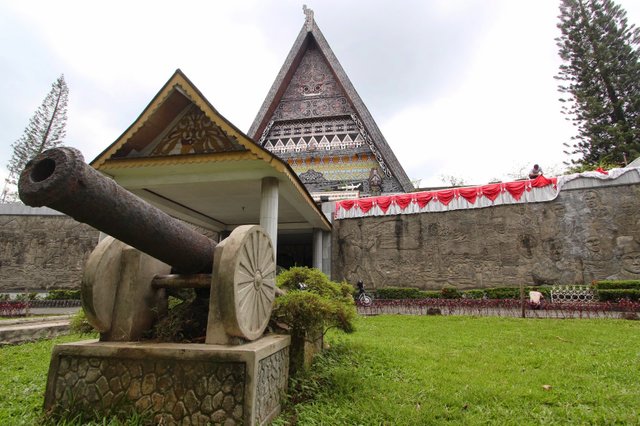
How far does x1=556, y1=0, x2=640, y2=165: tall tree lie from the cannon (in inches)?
869

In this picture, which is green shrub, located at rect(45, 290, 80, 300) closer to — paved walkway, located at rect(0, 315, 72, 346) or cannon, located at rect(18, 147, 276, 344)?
paved walkway, located at rect(0, 315, 72, 346)

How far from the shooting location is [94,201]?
178 cm

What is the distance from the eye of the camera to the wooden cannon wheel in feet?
8.05

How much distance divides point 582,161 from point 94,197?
2471cm

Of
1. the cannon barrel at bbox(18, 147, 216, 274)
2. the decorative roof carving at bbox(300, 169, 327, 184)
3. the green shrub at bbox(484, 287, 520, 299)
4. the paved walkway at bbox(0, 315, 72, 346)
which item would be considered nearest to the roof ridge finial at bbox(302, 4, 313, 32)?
the decorative roof carving at bbox(300, 169, 327, 184)

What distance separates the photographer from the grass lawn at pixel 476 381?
8.92 ft

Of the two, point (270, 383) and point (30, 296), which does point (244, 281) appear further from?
point (30, 296)

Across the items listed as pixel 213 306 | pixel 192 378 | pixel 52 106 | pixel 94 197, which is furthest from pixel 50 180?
pixel 52 106

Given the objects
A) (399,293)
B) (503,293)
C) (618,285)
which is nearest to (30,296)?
(399,293)

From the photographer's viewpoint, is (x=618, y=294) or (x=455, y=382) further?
(x=618, y=294)

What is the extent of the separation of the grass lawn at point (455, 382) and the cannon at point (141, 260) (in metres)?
0.82

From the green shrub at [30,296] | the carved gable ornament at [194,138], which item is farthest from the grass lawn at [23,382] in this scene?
the green shrub at [30,296]

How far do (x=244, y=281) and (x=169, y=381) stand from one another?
818 mm

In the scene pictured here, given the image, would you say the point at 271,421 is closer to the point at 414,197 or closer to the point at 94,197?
the point at 94,197
